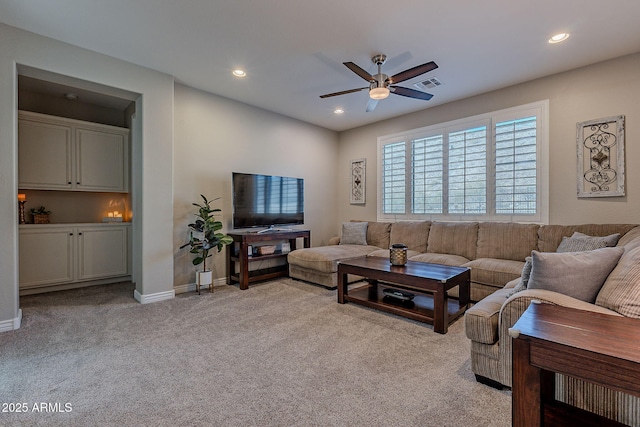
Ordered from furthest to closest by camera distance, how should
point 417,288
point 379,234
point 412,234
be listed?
1. point 379,234
2. point 412,234
3. point 417,288

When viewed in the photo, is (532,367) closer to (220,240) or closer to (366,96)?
(220,240)

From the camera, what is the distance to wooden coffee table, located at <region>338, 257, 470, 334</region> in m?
2.58

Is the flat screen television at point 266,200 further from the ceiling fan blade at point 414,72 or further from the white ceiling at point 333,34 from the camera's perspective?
the ceiling fan blade at point 414,72

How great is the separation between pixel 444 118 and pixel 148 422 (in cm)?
494

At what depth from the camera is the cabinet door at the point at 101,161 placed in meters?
4.16

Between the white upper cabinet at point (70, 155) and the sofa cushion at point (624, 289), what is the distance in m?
5.50

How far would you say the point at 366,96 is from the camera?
421cm

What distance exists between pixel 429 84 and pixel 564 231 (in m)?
2.41

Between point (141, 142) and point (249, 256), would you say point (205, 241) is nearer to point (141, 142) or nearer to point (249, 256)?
→ point (249, 256)

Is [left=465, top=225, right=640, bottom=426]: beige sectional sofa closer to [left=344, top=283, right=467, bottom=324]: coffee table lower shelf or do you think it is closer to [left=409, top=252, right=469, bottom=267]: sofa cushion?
[left=344, top=283, right=467, bottom=324]: coffee table lower shelf

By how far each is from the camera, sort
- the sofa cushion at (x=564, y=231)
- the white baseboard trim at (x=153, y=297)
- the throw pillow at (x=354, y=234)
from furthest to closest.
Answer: the throw pillow at (x=354, y=234), the white baseboard trim at (x=153, y=297), the sofa cushion at (x=564, y=231)

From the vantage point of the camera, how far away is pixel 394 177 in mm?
5199

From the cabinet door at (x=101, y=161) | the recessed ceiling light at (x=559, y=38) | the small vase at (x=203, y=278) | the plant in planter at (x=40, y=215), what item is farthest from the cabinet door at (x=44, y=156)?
the recessed ceiling light at (x=559, y=38)

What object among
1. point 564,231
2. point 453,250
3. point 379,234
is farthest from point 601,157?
point 379,234
